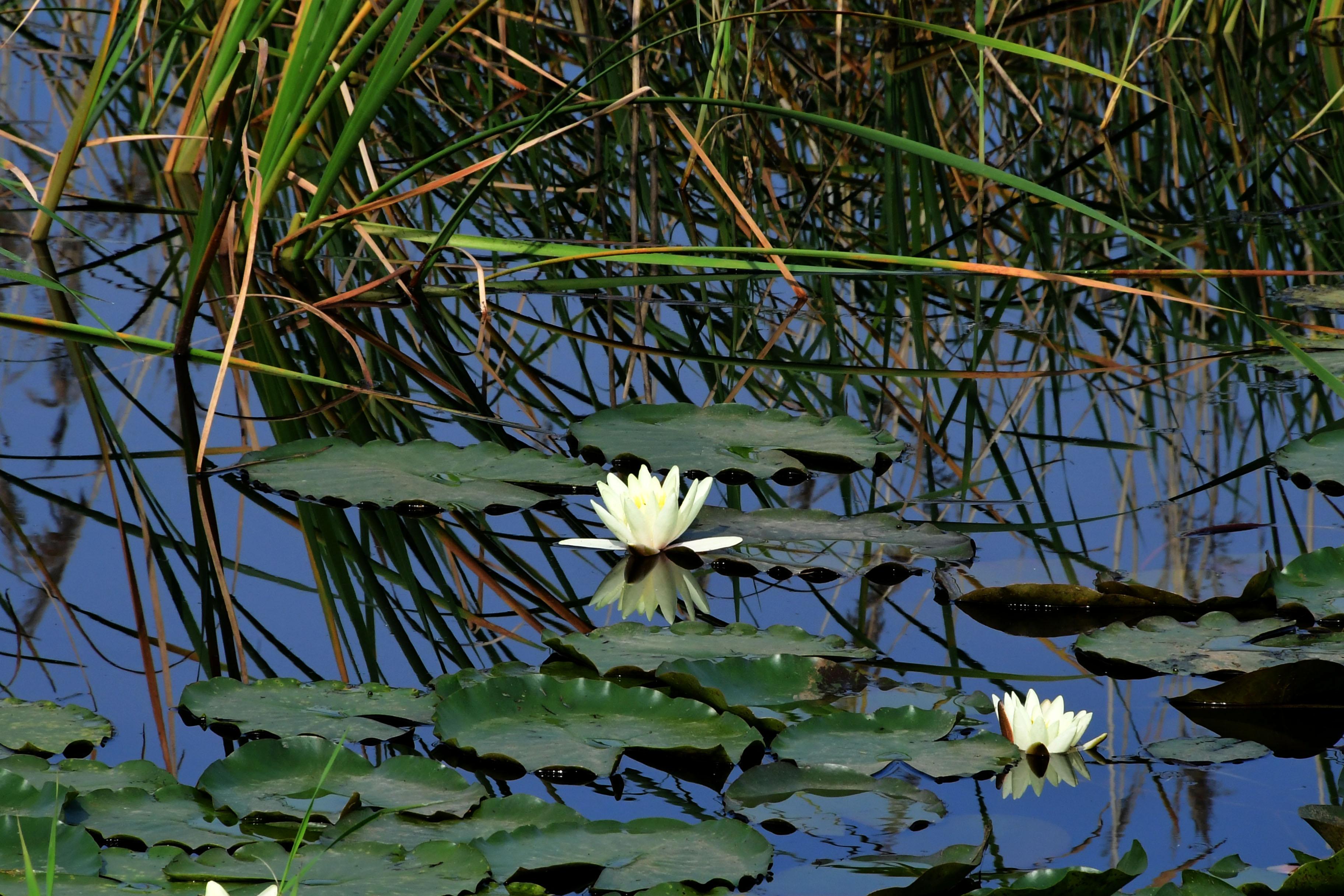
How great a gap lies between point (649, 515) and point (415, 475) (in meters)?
0.38

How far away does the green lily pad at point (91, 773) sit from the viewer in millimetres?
1155

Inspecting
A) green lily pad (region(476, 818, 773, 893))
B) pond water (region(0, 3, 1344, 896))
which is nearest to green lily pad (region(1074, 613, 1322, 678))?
pond water (region(0, 3, 1344, 896))

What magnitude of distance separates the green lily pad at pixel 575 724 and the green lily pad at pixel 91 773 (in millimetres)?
246

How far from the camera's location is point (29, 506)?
1.81m

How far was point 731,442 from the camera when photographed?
6.63 feet

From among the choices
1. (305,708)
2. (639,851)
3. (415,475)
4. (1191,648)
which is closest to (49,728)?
(305,708)

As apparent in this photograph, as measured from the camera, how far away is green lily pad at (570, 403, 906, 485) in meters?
1.94

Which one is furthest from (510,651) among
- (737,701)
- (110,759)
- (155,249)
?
(155,249)

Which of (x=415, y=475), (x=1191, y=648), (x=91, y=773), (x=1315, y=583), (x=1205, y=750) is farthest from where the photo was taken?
(x=415, y=475)

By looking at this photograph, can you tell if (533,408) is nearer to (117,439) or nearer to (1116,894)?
(117,439)

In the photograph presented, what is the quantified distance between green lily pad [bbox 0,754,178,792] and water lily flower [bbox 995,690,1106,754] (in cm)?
74

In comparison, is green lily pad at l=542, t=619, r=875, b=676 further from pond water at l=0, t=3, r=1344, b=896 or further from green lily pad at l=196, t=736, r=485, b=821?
green lily pad at l=196, t=736, r=485, b=821

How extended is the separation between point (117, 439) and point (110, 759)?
36.4 inches

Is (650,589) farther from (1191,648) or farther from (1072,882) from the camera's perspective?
(1072,882)
